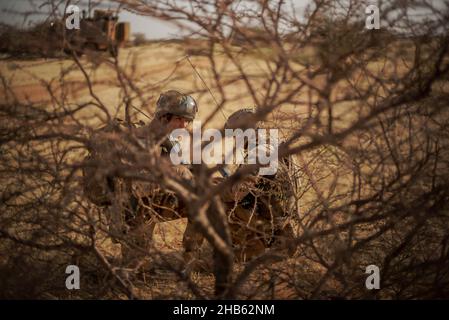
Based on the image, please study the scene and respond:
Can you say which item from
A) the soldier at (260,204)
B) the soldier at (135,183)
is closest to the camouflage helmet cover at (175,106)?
the soldier at (135,183)

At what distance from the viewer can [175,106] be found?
520cm

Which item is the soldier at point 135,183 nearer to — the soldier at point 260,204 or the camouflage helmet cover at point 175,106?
the camouflage helmet cover at point 175,106

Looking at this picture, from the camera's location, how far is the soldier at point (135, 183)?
3.14m

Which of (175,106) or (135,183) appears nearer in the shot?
(135,183)

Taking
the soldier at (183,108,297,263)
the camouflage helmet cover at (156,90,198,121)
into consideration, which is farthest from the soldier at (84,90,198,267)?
the soldier at (183,108,297,263)

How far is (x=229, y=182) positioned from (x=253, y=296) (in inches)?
35.8

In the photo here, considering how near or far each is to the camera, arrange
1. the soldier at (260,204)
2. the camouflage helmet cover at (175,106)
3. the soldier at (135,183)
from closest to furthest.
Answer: the soldier at (135,183), the soldier at (260,204), the camouflage helmet cover at (175,106)

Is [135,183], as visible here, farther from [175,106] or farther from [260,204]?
[260,204]

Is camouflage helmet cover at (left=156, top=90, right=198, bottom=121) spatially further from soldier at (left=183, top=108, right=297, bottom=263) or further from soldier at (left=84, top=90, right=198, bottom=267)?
soldier at (left=183, top=108, right=297, bottom=263)

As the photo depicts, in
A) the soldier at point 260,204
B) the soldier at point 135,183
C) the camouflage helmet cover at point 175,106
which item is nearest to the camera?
the soldier at point 135,183

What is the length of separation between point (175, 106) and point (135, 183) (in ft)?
3.96

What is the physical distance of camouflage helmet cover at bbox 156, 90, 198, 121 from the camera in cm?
518

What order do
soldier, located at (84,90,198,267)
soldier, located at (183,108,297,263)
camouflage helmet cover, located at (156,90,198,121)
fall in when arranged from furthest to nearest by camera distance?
camouflage helmet cover, located at (156,90,198,121)
soldier, located at (183,108,297,263)
soldier, located at (84,90,198,267)

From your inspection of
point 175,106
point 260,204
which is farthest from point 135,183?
point 260,204
